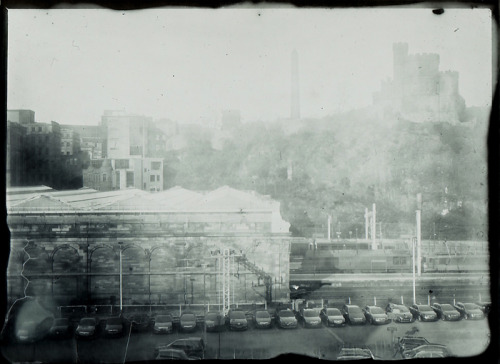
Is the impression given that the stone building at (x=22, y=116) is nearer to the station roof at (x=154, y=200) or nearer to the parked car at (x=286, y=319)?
the station roof at (x=154, y=200)

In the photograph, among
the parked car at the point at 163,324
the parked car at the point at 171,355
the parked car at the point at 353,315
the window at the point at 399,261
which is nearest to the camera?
the parked car at the point at 171,355

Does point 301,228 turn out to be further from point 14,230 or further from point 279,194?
point 14,230

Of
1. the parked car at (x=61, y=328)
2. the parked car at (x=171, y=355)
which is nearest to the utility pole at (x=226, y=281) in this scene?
the parked car at (x=171, y=355)

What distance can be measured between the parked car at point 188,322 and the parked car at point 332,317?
0.91 m

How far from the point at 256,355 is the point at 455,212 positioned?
172 cm

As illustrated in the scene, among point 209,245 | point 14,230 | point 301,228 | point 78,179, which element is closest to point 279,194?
point 301,228

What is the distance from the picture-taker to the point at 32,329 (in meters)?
3.22

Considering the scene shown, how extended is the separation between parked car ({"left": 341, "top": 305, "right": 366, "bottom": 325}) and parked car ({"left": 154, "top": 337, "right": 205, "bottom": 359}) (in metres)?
1.04

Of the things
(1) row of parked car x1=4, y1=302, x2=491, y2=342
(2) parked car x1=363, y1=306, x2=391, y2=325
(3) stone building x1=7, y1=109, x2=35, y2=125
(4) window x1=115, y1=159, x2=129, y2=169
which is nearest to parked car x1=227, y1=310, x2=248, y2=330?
(1) row of parked car x1=4, y1=302, x2=491, y2=342

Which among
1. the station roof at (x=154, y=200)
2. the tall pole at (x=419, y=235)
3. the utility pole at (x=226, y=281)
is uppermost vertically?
the station roof at (x=154, y=200)

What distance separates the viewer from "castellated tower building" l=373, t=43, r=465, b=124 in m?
3.38

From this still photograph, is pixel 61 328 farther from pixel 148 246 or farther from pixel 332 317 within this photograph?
pixel 332 317

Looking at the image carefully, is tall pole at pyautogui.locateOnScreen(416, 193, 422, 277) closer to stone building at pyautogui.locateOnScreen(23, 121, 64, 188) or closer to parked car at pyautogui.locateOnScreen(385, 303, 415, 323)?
parked car at pyautogui.locateOnScreen(385, 303, 415, 323)

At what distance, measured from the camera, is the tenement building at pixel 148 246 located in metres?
3.31
